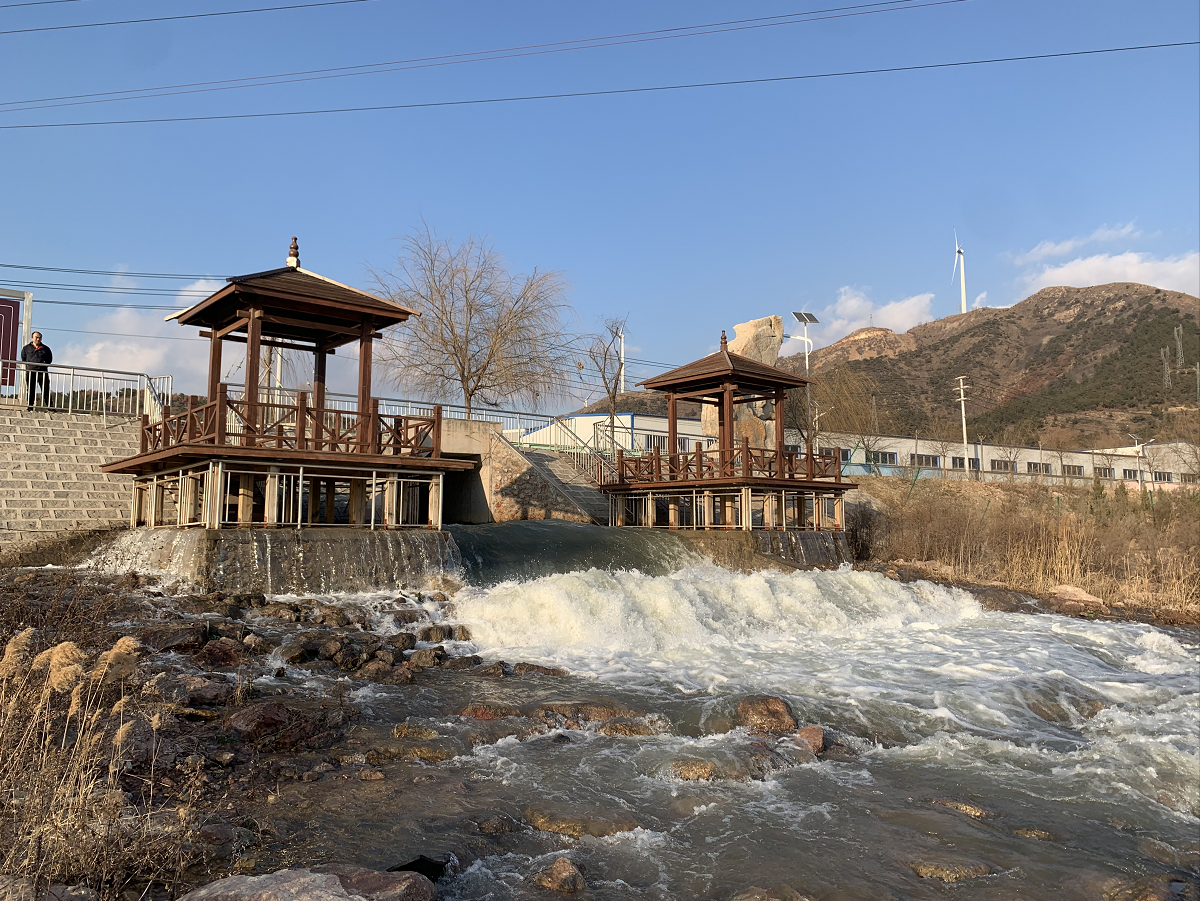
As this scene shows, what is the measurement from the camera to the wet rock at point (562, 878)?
15.5ft

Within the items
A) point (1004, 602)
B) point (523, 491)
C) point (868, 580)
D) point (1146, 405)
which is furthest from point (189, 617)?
point (1146, 405)

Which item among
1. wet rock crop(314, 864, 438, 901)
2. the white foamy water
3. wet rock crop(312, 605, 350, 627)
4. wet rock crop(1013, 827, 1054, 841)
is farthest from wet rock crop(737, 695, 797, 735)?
wet rock crop(312, 605, 350, 627)

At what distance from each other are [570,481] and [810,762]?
19.4 meters

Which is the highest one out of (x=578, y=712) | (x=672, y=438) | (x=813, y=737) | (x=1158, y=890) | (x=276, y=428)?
(x=672, y=438)

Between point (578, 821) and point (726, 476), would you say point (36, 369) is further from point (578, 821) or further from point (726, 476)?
point (578, 821)

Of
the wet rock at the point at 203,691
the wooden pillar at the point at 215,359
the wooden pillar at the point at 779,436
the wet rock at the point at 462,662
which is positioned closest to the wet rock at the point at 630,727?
the wet rock at the point at 462,662

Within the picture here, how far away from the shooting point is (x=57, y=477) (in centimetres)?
1788

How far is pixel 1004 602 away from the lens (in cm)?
1853

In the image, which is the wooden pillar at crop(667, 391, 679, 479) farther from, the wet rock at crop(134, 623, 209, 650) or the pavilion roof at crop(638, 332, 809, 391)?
the wet rock at crop(134, 623, 209, 650)

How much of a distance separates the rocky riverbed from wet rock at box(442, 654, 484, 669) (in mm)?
163

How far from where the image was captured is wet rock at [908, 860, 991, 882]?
516 cm

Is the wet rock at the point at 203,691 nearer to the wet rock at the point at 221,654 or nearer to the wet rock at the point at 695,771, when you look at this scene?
the wet rock at the point at 221,654

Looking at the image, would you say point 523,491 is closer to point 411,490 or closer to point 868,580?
point 411,490

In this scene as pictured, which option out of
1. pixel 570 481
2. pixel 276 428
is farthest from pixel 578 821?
pixel 570 481
